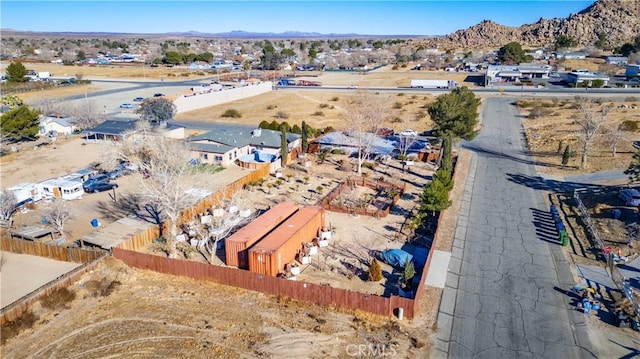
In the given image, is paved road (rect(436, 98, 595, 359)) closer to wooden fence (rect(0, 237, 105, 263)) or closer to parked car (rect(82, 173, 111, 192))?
wooden fence (rect(0, 237, 105, 263))

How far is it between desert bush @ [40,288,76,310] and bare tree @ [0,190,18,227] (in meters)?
12.9

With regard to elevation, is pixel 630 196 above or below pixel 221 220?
below

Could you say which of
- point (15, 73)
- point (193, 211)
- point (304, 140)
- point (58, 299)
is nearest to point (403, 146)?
point (304, 140)

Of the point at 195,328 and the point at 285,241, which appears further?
the point at 285,241

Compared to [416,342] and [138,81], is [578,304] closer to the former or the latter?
[416,342]

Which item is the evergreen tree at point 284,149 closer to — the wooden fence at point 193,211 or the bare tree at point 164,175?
the wooden fence at point 193,211

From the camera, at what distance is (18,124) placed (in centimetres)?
5572

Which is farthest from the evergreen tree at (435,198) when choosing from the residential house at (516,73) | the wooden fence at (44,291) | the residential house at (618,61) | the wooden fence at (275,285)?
the residential house at (618,61)

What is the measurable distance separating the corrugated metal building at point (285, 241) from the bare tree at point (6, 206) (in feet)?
66.4

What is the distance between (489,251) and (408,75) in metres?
97.1

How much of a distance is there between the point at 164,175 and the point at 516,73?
96.8m

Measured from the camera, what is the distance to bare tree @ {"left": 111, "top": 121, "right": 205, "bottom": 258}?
29.8 meters

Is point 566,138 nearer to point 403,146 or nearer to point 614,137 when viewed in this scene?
point 614,137

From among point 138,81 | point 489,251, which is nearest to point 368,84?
point 138,81
